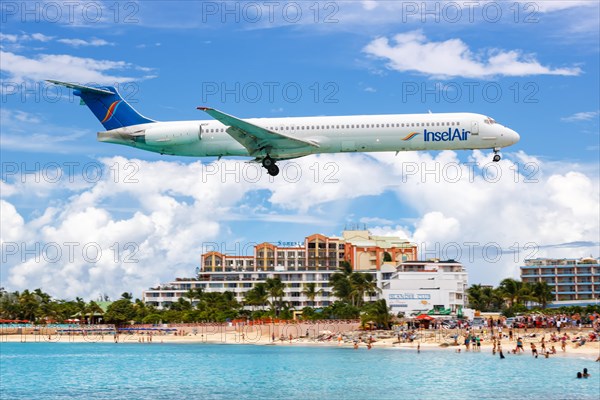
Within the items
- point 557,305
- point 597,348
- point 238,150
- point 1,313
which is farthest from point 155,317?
point 238,150

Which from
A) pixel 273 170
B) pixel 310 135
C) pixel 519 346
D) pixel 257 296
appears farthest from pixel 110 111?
pixel 257 296

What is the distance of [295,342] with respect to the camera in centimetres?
11975

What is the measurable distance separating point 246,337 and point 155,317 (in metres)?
22.2

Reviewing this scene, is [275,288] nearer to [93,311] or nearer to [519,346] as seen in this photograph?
[93,311]

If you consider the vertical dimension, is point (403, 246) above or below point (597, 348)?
above

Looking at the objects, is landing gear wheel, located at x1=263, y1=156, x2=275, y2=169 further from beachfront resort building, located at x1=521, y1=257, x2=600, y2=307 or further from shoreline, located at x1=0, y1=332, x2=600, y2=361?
beachfront resort building, located at x1=521, y1=257, x2=600, y2=307

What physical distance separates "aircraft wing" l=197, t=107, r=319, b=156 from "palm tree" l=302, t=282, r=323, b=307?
325 ft

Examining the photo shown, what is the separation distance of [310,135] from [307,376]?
35951 millimetres

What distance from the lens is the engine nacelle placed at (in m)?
49.4

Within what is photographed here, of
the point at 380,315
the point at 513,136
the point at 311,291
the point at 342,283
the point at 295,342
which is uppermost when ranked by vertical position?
the point at 513,136

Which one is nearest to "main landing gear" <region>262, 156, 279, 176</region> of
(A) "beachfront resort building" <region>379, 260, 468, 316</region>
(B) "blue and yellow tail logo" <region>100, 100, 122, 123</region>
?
(B) "blue and yellow tail logo" <region>100, 100, 122, 123</region>

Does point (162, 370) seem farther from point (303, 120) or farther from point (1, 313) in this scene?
point (1, 313)

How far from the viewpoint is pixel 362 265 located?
516 ft

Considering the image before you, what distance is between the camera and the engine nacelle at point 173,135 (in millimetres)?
49375
